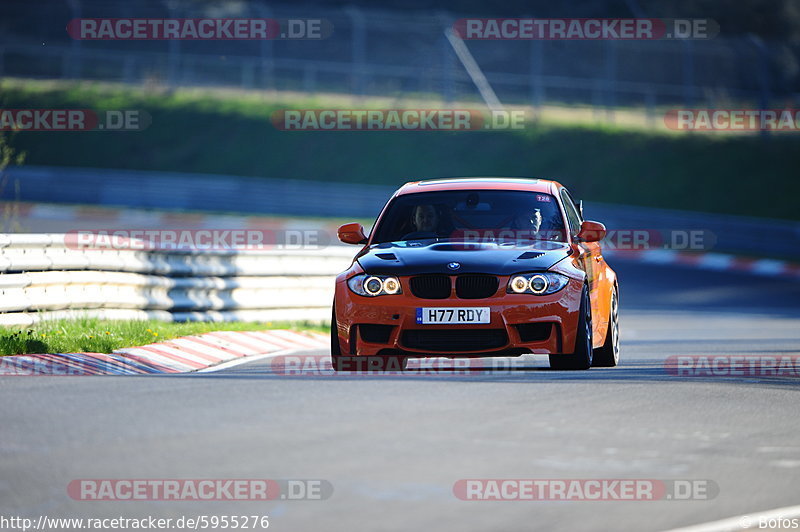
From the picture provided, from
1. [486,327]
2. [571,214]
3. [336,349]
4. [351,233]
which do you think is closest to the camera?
[486,327]

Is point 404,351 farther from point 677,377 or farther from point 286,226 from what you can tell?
point 286,226

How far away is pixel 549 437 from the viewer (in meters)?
7.70

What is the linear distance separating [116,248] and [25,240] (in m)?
1.74

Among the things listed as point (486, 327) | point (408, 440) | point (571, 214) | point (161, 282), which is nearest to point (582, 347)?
point (486, 327)

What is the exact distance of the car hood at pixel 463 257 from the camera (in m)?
10.8

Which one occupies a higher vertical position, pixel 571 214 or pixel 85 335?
pixel 571 214

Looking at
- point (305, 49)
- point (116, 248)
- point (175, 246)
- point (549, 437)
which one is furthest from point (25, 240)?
point (305, 49)

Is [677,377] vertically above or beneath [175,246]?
beneath

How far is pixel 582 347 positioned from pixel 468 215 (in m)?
1.83

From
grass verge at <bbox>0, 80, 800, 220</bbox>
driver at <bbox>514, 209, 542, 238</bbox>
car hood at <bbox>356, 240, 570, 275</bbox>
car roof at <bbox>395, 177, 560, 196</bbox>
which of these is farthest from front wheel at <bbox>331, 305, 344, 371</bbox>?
grass verge at <bbox>0, 80, 800, 220</bbox>

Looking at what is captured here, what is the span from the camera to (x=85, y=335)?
496 inches

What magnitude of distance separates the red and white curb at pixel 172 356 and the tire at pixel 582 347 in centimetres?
295

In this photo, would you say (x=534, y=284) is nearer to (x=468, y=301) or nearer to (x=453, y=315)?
(x=468, y=301)

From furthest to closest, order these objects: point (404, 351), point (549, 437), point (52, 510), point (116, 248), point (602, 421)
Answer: point (116, 248) < point (404, 351) < point (602, 421) < point (549, 437) < point (52, 510)
